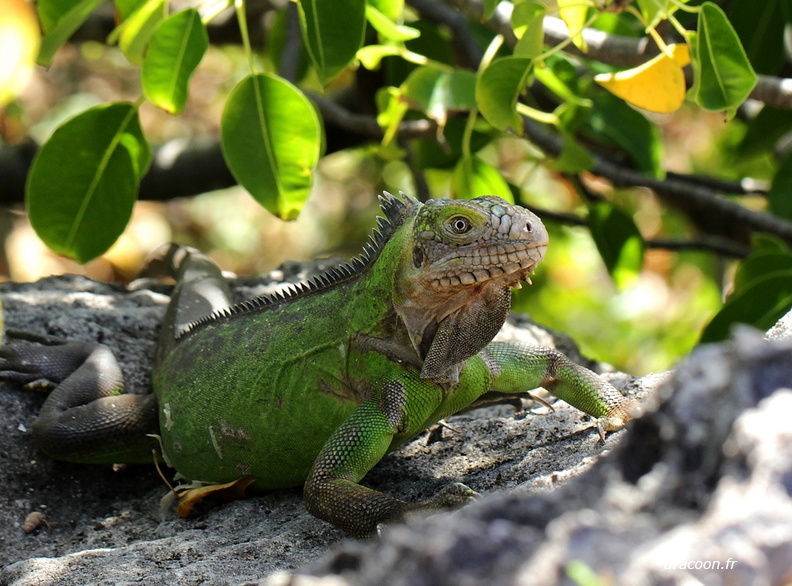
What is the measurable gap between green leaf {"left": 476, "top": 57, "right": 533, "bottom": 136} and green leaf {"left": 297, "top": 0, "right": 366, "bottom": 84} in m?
0.52

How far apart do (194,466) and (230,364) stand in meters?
0.46

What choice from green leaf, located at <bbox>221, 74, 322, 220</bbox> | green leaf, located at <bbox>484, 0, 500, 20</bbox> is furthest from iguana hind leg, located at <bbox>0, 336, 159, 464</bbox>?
green leaf, located at <bbox>484, 0, 500, 20</bbox>

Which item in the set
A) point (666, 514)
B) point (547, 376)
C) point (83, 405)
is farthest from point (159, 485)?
point (666, 514)

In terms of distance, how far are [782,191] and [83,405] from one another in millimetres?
4061

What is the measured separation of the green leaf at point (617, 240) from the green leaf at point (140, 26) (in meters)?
2.85

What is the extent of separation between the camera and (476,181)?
439 centimetres

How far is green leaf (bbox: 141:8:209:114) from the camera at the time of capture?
3141mm

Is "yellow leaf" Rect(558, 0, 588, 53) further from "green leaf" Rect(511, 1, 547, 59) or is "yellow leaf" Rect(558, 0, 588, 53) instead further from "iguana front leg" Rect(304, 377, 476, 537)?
"iguana front leg" Rect(304, 377, 476, 537)

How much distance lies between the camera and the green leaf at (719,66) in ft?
9.72

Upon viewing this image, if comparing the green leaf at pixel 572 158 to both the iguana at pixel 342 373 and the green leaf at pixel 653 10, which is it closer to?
the iguana at pixel 342 373

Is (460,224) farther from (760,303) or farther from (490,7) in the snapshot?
(760,303)

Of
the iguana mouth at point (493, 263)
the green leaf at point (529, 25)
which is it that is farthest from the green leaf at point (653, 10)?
the iguana mouth at point (493, 263)

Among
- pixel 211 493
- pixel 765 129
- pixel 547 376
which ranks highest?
pixel 765 129

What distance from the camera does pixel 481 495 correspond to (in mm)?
2781
